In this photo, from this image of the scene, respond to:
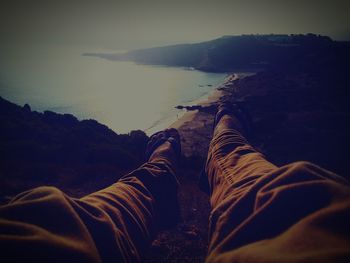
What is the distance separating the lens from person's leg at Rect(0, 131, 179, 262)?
3.10 ft

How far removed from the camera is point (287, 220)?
1068mm

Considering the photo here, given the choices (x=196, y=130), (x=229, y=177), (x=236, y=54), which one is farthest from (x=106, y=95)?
(x=236, y=54)

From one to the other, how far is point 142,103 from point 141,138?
4.43 m

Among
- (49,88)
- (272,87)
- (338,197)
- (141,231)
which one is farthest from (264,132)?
(49,88)

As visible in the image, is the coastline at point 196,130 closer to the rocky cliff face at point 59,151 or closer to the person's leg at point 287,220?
the rocky cliff face at point 59,151

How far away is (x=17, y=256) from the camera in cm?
89

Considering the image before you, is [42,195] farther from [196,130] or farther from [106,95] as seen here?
[106,95]

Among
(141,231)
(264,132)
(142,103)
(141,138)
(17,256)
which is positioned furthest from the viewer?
(142,103)

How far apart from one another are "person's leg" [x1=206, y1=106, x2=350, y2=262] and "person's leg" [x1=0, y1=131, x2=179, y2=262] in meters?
0.44

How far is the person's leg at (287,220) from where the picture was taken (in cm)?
90

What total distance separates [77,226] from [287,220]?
2.53 ft

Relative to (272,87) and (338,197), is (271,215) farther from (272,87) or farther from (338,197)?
(272,87)

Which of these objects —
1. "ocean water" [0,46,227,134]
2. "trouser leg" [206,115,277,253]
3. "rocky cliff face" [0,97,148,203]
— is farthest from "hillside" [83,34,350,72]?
"trouser leg" [206,115,277,253]

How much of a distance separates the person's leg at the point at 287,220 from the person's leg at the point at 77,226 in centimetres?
44
